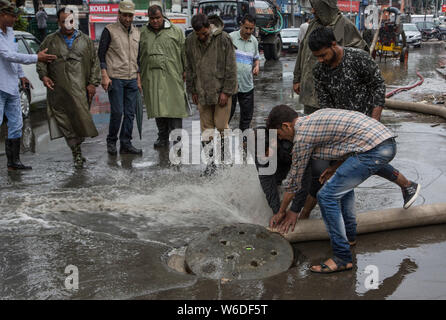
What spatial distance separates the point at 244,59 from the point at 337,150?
3.37m

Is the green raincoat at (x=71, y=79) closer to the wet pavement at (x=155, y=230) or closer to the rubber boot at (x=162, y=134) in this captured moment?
the wet pavement at (x=155, y=230)

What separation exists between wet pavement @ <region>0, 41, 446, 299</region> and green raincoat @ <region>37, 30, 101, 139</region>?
532mm

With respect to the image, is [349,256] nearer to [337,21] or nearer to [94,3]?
[337,21]

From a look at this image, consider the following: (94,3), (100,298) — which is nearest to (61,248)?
Result: (100,298)

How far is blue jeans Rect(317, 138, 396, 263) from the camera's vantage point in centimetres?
316

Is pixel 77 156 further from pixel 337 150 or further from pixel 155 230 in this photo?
pixel 337 150

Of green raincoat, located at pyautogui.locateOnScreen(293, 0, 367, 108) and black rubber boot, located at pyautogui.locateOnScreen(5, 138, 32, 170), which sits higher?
Answer: green raincoat, located at pyautogui.locateOnScreen(293, 0, 367, 108)

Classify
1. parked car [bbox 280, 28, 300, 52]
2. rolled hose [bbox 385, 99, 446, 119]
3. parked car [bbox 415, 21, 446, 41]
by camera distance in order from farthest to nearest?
parked car [bbox 415, 21, 446, 41], parked car [bbox 280, 28, 300, 52], rolled hose [bbox 385, 99, 446, 119]

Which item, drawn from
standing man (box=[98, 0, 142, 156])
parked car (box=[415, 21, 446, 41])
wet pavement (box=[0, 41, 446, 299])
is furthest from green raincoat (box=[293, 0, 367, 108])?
parked car (box=[415, 21, 446, 41])

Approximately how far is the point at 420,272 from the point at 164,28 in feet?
13.8

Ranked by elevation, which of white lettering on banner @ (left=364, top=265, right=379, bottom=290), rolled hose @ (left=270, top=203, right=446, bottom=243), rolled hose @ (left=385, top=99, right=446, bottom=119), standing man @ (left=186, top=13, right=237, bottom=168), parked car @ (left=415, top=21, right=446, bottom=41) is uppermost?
parked car @ (left=415, top=21, right=446, bottom=41)

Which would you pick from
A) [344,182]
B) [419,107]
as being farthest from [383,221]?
[419,107]

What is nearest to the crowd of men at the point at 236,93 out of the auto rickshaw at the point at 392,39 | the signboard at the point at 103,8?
the auto rickshaw at the point at 392,39

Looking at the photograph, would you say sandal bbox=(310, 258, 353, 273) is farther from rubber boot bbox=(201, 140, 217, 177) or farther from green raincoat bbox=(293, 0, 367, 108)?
rubber boot bbox=(201, 140, 217, 177)
